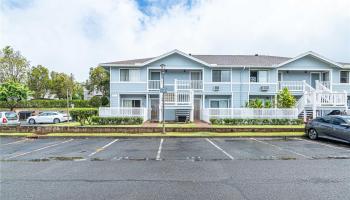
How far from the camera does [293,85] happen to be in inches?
877

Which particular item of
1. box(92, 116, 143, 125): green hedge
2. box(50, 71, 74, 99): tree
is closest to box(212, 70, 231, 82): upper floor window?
box(92, 116, 143, 125): green hedge

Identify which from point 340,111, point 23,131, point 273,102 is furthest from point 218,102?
point 23,131

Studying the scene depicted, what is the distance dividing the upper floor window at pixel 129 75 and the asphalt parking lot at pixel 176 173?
1345 centimetres

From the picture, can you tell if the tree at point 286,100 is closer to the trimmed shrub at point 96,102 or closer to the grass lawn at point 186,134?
the grass lawn at point 186,134

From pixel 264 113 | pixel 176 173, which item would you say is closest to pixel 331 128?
pixel 264 113

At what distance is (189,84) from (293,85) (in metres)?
11.3

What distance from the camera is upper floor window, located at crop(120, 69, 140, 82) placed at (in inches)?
875

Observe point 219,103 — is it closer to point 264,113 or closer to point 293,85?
point 264,113

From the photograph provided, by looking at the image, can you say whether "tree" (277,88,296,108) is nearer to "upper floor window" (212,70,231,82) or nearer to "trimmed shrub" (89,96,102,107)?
"upper floor window" (212,70,231,82)

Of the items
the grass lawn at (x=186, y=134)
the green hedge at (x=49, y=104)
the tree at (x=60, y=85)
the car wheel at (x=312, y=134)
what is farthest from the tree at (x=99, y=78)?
the car wheel at (x=312, y=134)

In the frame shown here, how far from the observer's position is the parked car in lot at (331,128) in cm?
1066

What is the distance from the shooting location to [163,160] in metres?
7.66

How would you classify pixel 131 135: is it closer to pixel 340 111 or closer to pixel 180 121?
pixel 180 121

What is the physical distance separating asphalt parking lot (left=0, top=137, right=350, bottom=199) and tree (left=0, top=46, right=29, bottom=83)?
39083mm
